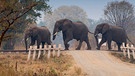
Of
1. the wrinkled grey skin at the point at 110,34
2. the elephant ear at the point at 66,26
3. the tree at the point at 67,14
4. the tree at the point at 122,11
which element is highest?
the tree at the point at 67,14

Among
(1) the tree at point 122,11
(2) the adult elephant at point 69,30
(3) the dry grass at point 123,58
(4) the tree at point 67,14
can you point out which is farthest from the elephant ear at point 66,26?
(4) the tree at point 67,14

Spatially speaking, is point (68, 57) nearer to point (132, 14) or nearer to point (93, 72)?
point (93, 72)

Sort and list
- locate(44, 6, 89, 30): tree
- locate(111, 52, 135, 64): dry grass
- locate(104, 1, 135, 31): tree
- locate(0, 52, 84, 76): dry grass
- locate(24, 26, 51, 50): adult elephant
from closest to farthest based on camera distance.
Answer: locate(0, 52, 84, 76): dry grass < locate(111, 52, 135, 64): dry grass < locate(24, 26, 51, 50): adult elephant < locate(104, 1, 135, 31): tree < locate(44, 6, 89, 30): tree

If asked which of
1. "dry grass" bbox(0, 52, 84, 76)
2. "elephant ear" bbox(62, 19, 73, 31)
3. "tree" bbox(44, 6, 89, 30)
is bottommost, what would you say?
"dry grass" bbox(0, 52, 84, 76)

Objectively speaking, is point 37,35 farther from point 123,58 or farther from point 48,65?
point 48,65

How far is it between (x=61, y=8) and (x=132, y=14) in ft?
237

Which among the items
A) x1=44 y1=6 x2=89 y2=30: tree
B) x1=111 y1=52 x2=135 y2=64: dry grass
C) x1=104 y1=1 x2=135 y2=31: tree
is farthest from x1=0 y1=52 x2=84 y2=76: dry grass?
x1=44 y1=6 x2=89 y2=30: tree

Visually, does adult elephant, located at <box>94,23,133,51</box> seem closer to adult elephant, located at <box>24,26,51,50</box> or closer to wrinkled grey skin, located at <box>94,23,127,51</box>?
wrinkled grey skin, located at <box>94,23,127,51</box>

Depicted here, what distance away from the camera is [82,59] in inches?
765

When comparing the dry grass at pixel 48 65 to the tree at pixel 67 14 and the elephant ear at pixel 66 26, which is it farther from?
the tree at pixel 67 14

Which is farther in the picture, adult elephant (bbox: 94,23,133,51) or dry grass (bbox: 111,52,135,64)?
adult elephant (bbox: 94,23,133,51)

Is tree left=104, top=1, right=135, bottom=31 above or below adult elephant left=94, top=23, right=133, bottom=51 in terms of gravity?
above

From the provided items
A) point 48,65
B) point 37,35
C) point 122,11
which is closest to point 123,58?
point 48,65

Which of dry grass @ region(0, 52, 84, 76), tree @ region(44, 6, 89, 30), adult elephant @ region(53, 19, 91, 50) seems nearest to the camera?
dry grass @ region(0, 52, 84, 76)
